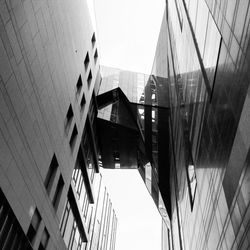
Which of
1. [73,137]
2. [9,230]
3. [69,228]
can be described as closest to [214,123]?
[9,230]

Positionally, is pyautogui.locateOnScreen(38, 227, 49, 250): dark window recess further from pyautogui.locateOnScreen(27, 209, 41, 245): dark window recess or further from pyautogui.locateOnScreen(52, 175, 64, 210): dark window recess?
pyautogui.locateOnScreen(52, 175, 64, 210): dark window recess

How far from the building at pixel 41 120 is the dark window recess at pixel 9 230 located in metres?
0.05

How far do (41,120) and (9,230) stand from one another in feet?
23.2

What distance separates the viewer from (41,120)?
2031 cm

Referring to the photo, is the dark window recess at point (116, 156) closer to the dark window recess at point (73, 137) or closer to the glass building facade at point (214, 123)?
the glass building facade at point (214, 123)

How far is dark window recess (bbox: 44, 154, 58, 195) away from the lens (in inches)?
890

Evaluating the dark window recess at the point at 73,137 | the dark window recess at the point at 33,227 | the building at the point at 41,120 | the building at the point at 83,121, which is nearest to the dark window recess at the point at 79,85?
the building at the point at 41,120

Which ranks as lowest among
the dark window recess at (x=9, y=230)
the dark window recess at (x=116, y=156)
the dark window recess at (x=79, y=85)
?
the dark window recess at (x=116, y=156)

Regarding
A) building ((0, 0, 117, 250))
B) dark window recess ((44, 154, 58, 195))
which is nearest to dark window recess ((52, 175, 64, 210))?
building ((0, 0, 117, 250))

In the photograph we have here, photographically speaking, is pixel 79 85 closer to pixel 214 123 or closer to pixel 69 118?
pixel 69 118

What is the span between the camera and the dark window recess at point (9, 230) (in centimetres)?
1537

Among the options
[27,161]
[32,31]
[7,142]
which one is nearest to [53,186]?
[27,161]

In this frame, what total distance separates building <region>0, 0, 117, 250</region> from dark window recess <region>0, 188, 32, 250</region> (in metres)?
0.05

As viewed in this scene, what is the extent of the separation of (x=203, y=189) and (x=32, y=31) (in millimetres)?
16535
